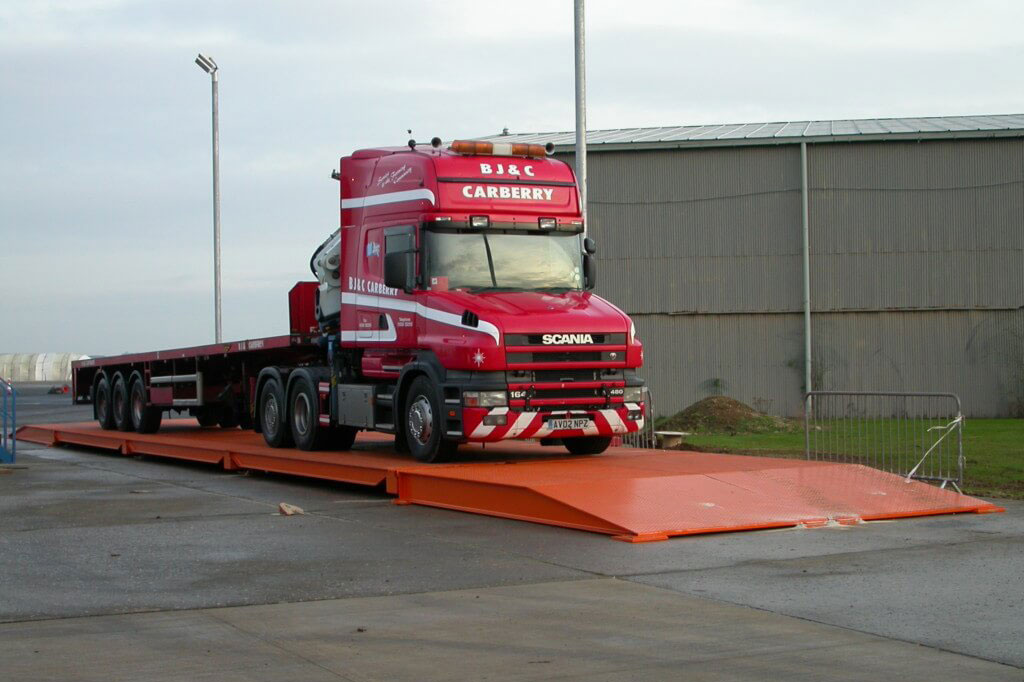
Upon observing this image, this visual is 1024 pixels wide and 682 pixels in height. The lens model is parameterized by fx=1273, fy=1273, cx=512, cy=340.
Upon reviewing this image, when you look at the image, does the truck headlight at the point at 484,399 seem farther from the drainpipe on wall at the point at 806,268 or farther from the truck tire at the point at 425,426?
the drainpipe on wall at the point at 806,268

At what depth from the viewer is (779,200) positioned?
35500 mm

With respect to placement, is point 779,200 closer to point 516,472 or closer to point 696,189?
point 696,189

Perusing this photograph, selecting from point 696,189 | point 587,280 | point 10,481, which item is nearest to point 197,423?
point 10,481

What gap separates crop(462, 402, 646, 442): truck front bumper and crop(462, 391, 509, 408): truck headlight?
4cm

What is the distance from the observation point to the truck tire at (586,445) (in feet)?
50.3

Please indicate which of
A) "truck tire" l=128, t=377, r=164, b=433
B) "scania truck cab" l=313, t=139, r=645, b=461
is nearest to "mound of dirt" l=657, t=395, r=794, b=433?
"truck tire" l=128, t=377, r=164, b=433

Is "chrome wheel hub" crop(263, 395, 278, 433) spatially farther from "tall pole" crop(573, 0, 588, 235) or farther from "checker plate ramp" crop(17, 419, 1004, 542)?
"tall pole" crop(573, 0, 588, 235)

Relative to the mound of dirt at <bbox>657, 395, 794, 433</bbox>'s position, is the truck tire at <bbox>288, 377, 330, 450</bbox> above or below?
above

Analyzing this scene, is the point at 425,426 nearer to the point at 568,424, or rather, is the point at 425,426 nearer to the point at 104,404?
the point at 568,424

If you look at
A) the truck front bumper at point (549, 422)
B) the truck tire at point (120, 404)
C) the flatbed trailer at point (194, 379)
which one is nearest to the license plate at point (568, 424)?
the truck front bumper at point (549, 422)

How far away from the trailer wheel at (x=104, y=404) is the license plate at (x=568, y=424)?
13.9 meters

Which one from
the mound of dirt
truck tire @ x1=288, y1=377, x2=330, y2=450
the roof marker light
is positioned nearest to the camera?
the roof marker light

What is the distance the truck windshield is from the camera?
14.6 metres

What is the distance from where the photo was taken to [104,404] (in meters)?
25.6
